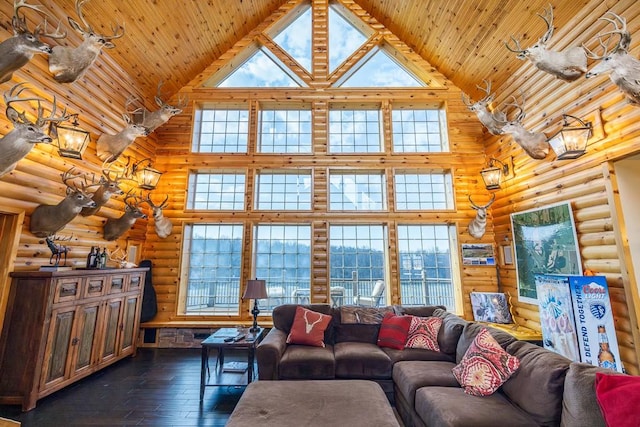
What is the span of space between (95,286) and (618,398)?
5.13 m

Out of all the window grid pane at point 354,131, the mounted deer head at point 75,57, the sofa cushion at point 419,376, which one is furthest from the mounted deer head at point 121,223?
the sofa cushion at point 419,376

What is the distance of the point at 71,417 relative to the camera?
2889 mm

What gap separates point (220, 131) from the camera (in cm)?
624

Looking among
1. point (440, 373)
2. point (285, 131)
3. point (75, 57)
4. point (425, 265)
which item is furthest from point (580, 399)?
point (285, 131)

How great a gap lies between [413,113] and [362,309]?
4.50 metres

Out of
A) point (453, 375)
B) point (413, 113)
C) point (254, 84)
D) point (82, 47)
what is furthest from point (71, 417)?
point (413, 113)

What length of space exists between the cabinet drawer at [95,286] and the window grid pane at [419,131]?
560cm

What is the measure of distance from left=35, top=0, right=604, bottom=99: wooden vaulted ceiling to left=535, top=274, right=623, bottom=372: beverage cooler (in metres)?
3.36

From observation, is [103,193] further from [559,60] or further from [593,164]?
[593,164]

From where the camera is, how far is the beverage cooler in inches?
123

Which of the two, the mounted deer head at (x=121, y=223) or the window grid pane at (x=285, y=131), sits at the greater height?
the window grid pane at (x=285, y=131)

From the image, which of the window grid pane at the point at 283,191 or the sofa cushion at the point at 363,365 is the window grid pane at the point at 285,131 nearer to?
the window grid pane at the point at 283,191

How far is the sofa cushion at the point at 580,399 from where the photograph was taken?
65.2 inches

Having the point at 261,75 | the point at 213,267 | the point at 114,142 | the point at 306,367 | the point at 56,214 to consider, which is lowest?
the point at 306,367
